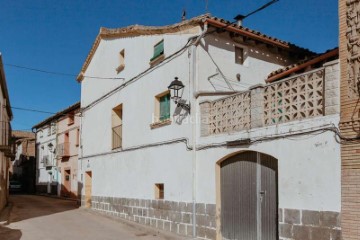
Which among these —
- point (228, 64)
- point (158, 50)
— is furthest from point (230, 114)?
point (158, 50)

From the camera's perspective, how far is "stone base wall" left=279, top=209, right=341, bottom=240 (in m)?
6.36

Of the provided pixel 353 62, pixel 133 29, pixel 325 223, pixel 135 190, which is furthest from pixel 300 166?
pixel 133 29

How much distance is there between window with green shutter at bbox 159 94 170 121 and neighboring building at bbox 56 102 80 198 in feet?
42.0

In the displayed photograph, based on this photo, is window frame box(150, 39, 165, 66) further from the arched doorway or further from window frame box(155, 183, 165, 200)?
the arched doorway

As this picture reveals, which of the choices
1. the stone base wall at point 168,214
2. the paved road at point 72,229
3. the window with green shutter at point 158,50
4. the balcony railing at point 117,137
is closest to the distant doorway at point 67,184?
the paved road at point 72,229

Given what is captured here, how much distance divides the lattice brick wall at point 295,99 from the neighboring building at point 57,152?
16.8 meters

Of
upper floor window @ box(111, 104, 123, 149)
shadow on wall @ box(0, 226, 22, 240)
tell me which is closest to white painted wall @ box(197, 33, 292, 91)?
upper floor window @ box(111, 104, 123, 149)

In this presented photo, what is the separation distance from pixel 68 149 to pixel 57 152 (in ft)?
7.11

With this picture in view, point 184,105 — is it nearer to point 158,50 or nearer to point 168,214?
point 158,50

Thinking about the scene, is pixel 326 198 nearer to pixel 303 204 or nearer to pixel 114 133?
pixel 303 204

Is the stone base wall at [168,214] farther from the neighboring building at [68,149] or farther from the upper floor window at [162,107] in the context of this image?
the neighboring building at [68,149]

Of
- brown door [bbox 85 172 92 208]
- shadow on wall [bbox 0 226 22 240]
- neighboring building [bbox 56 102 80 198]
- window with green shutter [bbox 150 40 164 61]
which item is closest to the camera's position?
shadow on wall [bbox 0 226 22 240]

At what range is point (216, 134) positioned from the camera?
9.48m

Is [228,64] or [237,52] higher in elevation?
[237,52]
